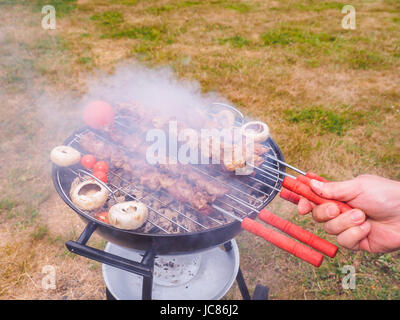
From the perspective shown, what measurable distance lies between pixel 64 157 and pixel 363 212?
2.66m

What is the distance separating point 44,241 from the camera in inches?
157

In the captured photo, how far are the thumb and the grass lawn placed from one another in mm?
1900

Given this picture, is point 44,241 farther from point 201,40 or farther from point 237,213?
point 201,40

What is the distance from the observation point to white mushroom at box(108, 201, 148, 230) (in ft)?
7.14

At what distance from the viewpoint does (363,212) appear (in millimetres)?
2146

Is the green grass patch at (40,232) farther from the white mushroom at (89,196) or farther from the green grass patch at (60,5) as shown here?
the green grass patch at (60,5)

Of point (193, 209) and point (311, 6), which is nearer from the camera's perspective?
point (193, 209)

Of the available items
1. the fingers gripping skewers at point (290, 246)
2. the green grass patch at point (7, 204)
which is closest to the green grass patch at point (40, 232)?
the green grass patch at point (7, 204)

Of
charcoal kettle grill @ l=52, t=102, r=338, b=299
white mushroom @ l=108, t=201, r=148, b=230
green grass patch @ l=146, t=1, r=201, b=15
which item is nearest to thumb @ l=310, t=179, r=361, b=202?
charcoal kettle grill @ l=52, t=102, r=338, b=299

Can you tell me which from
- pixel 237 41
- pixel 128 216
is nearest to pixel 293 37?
pixel 237 41

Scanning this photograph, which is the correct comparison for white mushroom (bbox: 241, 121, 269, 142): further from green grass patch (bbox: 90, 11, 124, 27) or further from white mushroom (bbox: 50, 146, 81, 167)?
green grass patch (bbox: 90, 11, 124, 27)

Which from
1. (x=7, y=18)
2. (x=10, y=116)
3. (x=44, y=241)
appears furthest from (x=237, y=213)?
(x=7, y=18)

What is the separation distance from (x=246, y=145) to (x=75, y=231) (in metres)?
2.91

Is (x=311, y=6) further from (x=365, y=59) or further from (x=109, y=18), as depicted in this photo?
(x=109, y=18)
